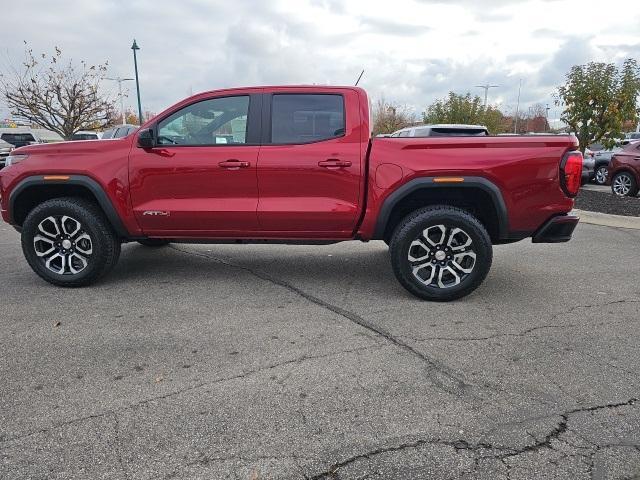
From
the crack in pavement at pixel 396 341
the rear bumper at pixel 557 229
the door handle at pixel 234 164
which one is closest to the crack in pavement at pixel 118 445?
the crack in pavement at pixel 396 341

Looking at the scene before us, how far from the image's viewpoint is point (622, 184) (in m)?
12.4

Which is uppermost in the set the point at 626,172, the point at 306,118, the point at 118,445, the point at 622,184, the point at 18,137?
the point at 18,137

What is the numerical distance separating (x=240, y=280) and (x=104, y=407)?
2482 mm

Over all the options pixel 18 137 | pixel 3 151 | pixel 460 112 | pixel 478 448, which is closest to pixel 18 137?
pixel 18 137

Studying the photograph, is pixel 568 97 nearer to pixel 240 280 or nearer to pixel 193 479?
pixel 240 280

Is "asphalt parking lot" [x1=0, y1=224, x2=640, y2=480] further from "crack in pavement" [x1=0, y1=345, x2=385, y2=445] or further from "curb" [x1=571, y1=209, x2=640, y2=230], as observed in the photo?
"curb" [x1=571, y1=209, x2=640, y2=230]

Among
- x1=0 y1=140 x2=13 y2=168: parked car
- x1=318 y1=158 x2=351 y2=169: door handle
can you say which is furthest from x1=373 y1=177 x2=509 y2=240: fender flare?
x1=0 y1=140 x2=13 y2=168: parked car

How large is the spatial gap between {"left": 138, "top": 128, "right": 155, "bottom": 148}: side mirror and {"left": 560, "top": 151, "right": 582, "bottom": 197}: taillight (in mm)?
3661

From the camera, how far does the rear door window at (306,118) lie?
4.62 m

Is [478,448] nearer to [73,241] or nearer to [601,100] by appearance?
[73,241]

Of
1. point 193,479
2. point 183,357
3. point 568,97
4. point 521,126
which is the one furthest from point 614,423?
point 521,126

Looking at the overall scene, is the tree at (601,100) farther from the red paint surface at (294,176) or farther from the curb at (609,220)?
the red paint surface at (294,176)

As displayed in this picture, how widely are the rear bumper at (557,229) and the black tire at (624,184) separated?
9379mm

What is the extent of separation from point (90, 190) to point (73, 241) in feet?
1.86
